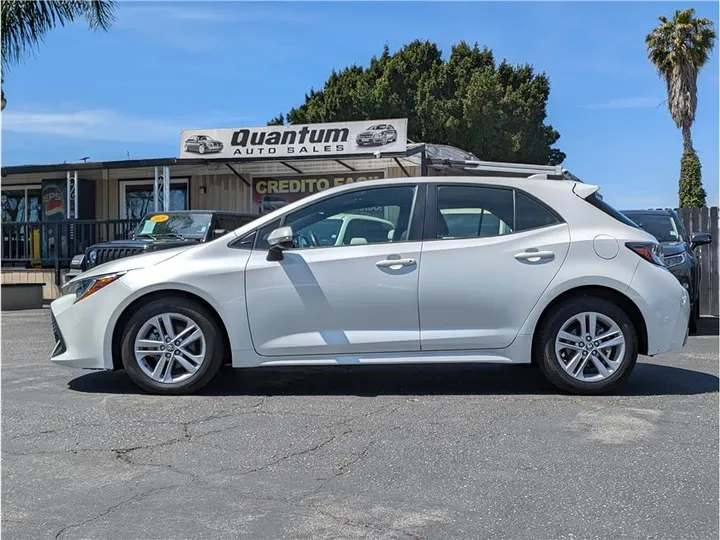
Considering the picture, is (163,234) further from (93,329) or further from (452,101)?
(452,101)

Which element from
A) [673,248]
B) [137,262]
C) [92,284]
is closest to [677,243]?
[673,248]

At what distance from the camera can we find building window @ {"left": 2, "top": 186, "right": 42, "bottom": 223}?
22484 millimetres

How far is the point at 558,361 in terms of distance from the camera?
582 cm

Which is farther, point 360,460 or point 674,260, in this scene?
point 674,260

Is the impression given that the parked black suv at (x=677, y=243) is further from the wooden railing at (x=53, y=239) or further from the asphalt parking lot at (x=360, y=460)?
the wooden railing at (x=53, y=239)

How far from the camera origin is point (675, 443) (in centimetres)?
468

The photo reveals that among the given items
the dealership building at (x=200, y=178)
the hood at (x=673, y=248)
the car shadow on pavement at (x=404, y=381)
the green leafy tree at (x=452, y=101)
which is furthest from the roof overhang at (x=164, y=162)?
the green leafy tree at (x=452, y=101)

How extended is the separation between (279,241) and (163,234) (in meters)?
6.81

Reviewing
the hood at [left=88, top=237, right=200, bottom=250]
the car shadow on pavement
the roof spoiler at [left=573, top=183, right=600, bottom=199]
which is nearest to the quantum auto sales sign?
the hood at [left=88, top=237, right=200, bottom=250]

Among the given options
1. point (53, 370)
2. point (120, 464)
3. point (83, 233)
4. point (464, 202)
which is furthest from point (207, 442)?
point (83, 233)

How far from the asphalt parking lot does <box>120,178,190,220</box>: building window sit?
596 inches

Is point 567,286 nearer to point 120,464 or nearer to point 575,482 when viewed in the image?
point 575,482

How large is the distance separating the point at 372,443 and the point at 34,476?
1.91m

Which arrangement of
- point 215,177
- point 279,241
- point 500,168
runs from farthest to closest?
point 215,177 < point 500,168 < point 279,241
